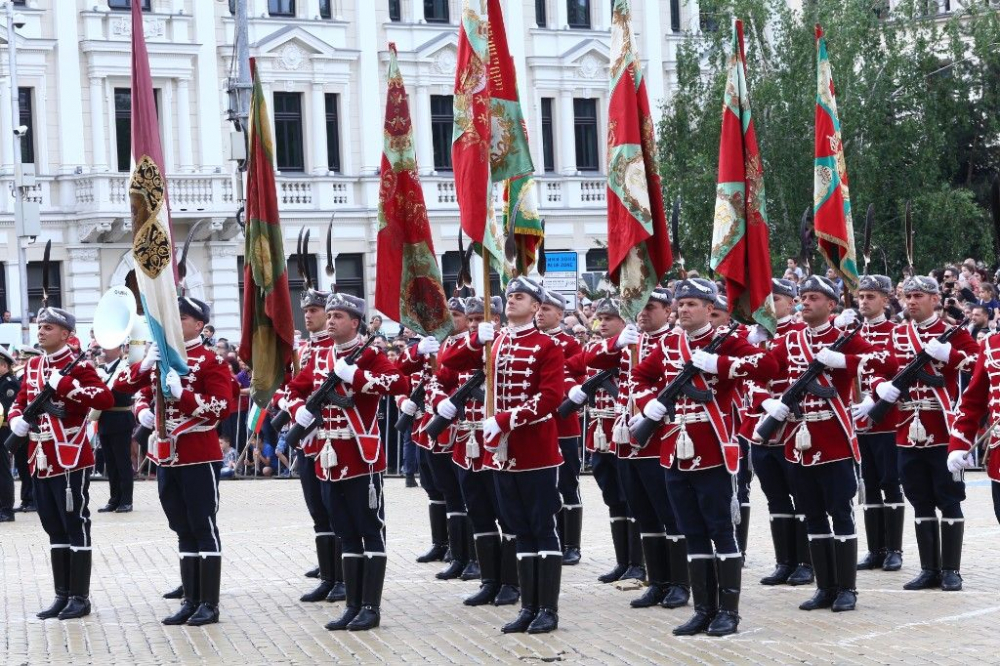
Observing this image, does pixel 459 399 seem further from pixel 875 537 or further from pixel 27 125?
pixel 27 125

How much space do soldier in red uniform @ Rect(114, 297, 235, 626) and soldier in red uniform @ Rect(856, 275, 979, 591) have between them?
14.6ft

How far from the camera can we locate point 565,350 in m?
13.8

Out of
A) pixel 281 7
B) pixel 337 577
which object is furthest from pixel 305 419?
pixel 281 7

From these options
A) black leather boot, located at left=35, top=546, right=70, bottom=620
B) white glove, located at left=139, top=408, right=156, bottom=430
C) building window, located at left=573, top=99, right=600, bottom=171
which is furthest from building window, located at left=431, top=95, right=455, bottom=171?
white glove, located at left=139, top=408, right=156, bottom=430

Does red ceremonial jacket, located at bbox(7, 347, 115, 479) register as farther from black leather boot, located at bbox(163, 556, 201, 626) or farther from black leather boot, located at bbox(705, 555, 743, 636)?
black leather boot, located at bbox(705, 555, 743, 636)

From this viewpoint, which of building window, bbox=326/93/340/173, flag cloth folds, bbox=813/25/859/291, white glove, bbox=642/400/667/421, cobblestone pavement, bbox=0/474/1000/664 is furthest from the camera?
building window, bbox=326/93/340/173

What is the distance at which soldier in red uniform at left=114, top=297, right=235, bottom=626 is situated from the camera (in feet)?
38.6

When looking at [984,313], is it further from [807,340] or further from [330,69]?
[330,69]

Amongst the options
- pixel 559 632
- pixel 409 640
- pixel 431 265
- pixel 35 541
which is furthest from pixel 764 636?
pixel 35 541

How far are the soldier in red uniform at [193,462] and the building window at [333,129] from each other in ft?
100

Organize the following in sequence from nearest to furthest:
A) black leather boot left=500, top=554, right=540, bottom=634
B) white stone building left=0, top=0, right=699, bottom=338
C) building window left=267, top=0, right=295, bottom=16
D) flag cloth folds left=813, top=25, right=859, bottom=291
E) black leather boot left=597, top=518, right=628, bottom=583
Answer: black leather boot left=500, top=554, right=540, bottom=634 < black leather boot left=597, top=518, right=628, bottom=583 < flag cloth folds left=813, top=25, right=859, bottom=291 < white stone building left=0, top=0, right=699, bottom=338 < building window left=267, top=0, right=295, bottom=16

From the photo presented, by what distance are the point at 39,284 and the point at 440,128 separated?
10.3 metres

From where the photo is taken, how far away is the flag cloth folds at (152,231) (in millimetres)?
11758

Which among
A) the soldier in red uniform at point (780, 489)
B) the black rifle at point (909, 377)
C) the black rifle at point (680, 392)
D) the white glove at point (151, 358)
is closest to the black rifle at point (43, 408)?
the white glove at point (151, 358)
